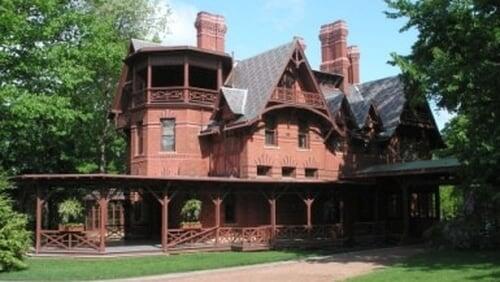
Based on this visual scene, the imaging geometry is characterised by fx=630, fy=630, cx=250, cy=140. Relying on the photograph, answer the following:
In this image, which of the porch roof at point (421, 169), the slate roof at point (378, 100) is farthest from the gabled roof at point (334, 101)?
the porch roof at point (421, 169)

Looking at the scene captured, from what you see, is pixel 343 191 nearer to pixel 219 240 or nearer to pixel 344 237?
pixel 344 237

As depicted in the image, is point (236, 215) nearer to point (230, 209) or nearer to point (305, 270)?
point (230, 209)

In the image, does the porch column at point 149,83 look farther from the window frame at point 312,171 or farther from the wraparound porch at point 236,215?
the window frame at point 312,171

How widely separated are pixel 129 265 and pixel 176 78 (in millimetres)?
15261

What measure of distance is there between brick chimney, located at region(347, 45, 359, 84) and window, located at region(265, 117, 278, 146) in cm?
1385

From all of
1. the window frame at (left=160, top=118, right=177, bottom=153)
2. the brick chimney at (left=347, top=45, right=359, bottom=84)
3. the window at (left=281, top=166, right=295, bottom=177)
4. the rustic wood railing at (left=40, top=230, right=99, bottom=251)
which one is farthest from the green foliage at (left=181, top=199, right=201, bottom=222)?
the brick chimney at (left=347, top=45, right=359, bottom=84)

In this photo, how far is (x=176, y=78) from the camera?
113 feet

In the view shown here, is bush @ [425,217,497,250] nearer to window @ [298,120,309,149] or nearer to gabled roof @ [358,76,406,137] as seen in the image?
window @ [298,120,309,149]

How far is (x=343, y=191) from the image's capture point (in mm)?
31641

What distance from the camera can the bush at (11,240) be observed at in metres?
19.6

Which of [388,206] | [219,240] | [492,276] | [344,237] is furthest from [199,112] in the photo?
[492,276]

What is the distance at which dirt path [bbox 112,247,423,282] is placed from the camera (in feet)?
59.9

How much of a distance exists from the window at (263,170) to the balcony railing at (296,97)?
10.9ft

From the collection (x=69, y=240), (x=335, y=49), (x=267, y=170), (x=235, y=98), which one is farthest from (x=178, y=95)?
(x=335, y=49)
